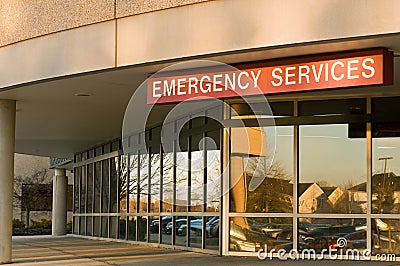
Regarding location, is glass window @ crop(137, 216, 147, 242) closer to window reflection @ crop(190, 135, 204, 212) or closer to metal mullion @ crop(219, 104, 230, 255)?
window reflection @ crop(190, 135, 204, 212)

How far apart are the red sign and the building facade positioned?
0.07 ft

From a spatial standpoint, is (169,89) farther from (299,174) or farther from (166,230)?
(166,230)

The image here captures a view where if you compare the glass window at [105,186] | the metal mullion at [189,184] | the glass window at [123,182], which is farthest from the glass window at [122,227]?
the metal mullion at [189,184]

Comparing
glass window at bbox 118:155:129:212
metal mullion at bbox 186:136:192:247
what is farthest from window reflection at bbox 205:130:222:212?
glass window at bbox 118:155:129:212

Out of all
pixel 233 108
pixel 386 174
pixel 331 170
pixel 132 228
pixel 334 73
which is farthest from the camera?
pixel 132 228

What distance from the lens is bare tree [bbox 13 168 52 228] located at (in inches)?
2020

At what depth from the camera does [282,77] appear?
41.0 ft

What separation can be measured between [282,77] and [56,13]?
4.75 m

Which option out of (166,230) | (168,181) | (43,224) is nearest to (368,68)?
(168,181)

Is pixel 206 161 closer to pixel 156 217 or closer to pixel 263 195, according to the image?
pixel 263 195

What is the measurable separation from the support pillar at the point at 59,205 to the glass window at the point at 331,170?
2375 centimetres

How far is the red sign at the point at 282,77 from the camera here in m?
11.6

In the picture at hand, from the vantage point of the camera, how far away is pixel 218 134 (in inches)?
754

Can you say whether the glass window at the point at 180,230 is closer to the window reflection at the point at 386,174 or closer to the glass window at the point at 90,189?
the window reflection at the point at 386,174
